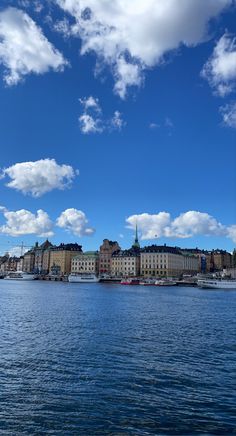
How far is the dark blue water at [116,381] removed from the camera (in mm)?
16312

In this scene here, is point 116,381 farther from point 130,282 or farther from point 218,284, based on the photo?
point 130,282

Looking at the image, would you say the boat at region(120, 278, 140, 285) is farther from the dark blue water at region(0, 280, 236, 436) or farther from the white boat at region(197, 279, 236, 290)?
the dark blue water at region(0, 280, 236, 436)

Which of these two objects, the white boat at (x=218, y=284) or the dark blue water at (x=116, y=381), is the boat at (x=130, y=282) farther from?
the dark blue water at (x=116, y=381)

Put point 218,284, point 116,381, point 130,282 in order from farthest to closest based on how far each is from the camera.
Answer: point 130,282 → point 218,284 → point 116,381

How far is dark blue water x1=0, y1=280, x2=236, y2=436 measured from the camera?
16312 millimetres

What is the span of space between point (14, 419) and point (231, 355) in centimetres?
1748

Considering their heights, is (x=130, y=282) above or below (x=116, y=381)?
above

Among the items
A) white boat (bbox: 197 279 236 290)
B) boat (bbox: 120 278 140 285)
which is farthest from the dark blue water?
boat (bbox: 120 278 140 285)

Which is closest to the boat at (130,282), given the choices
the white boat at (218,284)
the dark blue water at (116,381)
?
the white boat at (218,284)

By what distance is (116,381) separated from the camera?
21.9 meters

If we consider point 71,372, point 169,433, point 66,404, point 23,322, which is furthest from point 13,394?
point 23,322

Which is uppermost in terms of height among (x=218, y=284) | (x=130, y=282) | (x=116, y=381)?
(x=130, y=282)

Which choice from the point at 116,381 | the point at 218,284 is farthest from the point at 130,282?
the point at 116,381

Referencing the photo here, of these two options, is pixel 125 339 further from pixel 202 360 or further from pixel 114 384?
pixel 114 384
